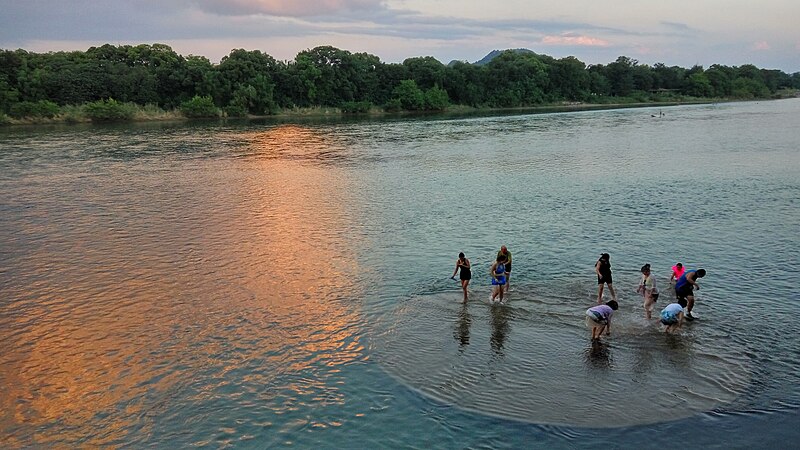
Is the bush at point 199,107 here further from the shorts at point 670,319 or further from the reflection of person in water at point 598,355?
the shorts at point 670,319

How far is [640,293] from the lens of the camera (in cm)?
1944

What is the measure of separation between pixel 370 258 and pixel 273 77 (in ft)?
399

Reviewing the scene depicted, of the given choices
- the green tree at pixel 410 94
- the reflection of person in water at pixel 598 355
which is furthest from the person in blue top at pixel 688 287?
the green tree at pixel 410 94

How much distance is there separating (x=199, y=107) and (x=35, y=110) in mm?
29293

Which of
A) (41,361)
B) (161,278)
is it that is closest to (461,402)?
(41,361)

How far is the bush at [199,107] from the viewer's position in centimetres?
12369

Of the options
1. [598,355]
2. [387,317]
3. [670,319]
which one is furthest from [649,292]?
[387,317]

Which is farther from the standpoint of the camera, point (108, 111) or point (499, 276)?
point (108, 111)

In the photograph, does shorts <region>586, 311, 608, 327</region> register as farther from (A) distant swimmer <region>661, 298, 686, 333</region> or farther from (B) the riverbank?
(B) the riverbank

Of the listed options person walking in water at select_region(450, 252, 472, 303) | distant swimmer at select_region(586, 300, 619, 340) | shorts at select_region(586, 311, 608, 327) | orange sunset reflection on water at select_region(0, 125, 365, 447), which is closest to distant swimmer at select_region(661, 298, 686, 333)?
distant swimmer at select_region(586, 300, 619, 340)

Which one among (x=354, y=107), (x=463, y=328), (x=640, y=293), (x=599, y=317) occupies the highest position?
(x=354, y=107)

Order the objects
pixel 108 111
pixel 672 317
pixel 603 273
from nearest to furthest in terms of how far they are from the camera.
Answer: pixel 672 317 → pixel 603 273 → pixel 108 111

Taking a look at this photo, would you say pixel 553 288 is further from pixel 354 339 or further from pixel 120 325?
pixel 120 325

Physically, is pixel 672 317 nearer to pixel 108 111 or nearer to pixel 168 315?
pixel 168 315
